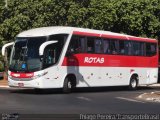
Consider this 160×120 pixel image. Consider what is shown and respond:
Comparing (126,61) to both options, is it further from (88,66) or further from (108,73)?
(88,66)

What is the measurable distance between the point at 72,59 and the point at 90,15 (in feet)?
40.2

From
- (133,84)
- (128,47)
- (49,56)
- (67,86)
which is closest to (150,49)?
(133,84)

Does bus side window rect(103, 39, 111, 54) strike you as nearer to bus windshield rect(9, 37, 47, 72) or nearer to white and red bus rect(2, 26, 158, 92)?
white and red bus rect(2, 26, 158, 92)

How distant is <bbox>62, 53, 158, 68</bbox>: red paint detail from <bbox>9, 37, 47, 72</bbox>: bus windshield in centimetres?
169

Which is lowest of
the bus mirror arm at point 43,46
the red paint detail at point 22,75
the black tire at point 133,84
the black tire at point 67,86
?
the black tire at point 133,84

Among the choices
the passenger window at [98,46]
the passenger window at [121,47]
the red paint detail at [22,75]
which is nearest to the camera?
the red paint detail at [22,75]

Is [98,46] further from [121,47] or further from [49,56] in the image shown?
[49,56]

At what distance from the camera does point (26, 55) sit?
85.9 ft

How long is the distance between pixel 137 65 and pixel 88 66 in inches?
213

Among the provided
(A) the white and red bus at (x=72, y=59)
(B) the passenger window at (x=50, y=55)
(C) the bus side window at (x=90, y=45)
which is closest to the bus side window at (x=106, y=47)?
(A) the white and red bus at (x=72, y=59)

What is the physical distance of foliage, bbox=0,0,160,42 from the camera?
128ft

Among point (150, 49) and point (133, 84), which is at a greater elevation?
point (150, 49)

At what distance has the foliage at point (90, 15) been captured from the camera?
128 feet

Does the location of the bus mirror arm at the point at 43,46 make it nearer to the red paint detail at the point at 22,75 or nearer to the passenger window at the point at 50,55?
the passenger window at the point at 50,55
